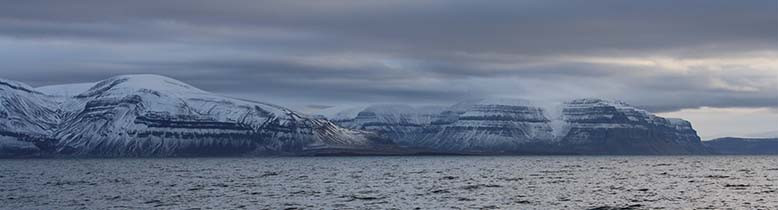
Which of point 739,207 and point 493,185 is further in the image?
point 493,185

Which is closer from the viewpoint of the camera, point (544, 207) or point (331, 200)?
point (544, 207)

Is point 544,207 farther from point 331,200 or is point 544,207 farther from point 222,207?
point 222,207

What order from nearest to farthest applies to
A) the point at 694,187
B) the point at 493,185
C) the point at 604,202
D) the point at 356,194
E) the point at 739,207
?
the point at 739,207
the point at 604,202
the point at 356,194
the point at 694,187
the point at 493,185

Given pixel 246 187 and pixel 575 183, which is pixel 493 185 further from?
pixel 246 187

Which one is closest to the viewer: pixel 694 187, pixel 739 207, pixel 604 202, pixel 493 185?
pixel 739 207

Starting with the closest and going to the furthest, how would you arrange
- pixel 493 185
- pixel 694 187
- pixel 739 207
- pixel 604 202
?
pixel 739 207
pixel 604 202
pixel 694 187
pixel 493 185

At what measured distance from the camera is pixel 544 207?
395 feet

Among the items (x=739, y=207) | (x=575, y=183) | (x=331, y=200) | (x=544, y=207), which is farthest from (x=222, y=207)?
(x=575, y=183)

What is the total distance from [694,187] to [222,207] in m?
71.0

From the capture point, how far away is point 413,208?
11950 cm

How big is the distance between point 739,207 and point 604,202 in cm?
1545

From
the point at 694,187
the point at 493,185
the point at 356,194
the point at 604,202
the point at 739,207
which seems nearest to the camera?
the point at 739,207

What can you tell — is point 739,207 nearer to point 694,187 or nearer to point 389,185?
point 694,187

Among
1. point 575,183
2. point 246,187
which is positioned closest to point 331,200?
point 246,187
